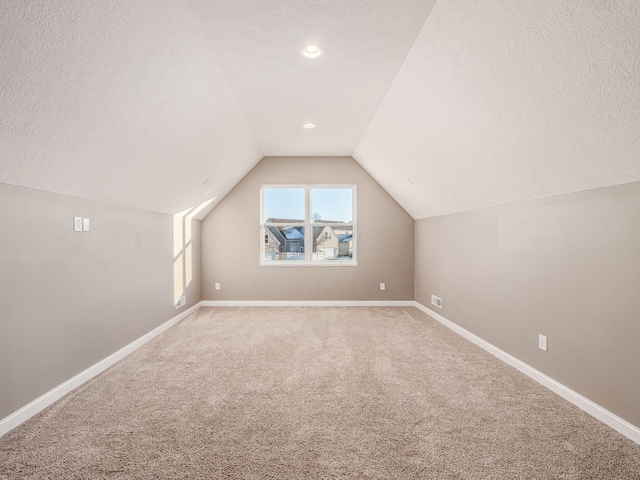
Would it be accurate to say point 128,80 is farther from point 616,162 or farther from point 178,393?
point 616,162

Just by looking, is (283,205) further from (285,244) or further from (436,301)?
(436,301)

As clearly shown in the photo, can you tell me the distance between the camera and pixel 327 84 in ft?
8.70

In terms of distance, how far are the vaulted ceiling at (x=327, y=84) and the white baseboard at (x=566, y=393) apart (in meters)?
1.45

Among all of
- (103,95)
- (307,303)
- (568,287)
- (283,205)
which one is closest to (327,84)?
(103,95)

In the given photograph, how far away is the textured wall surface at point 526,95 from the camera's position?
135 cm

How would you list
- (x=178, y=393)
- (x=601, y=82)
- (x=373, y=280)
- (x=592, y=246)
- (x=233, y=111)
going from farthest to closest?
(x=373, y=280), (x=233, y=111), (x=178, y=393), (x=592, y=246), (x=601, y=82)

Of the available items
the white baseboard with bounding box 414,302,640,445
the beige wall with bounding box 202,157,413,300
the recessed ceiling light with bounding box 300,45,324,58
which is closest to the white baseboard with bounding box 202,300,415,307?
the beige wall with bounding box 202,157,413,300

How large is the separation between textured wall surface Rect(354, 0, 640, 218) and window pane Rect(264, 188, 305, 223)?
2.54 meters

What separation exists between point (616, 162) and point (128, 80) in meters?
2.93

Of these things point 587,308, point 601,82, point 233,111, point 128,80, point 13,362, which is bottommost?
point 13,362

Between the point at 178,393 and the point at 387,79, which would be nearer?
the point at 178,393

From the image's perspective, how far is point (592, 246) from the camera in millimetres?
2014

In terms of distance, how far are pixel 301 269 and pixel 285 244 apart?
21.0 inches

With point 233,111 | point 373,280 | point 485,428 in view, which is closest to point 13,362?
point 233,111
